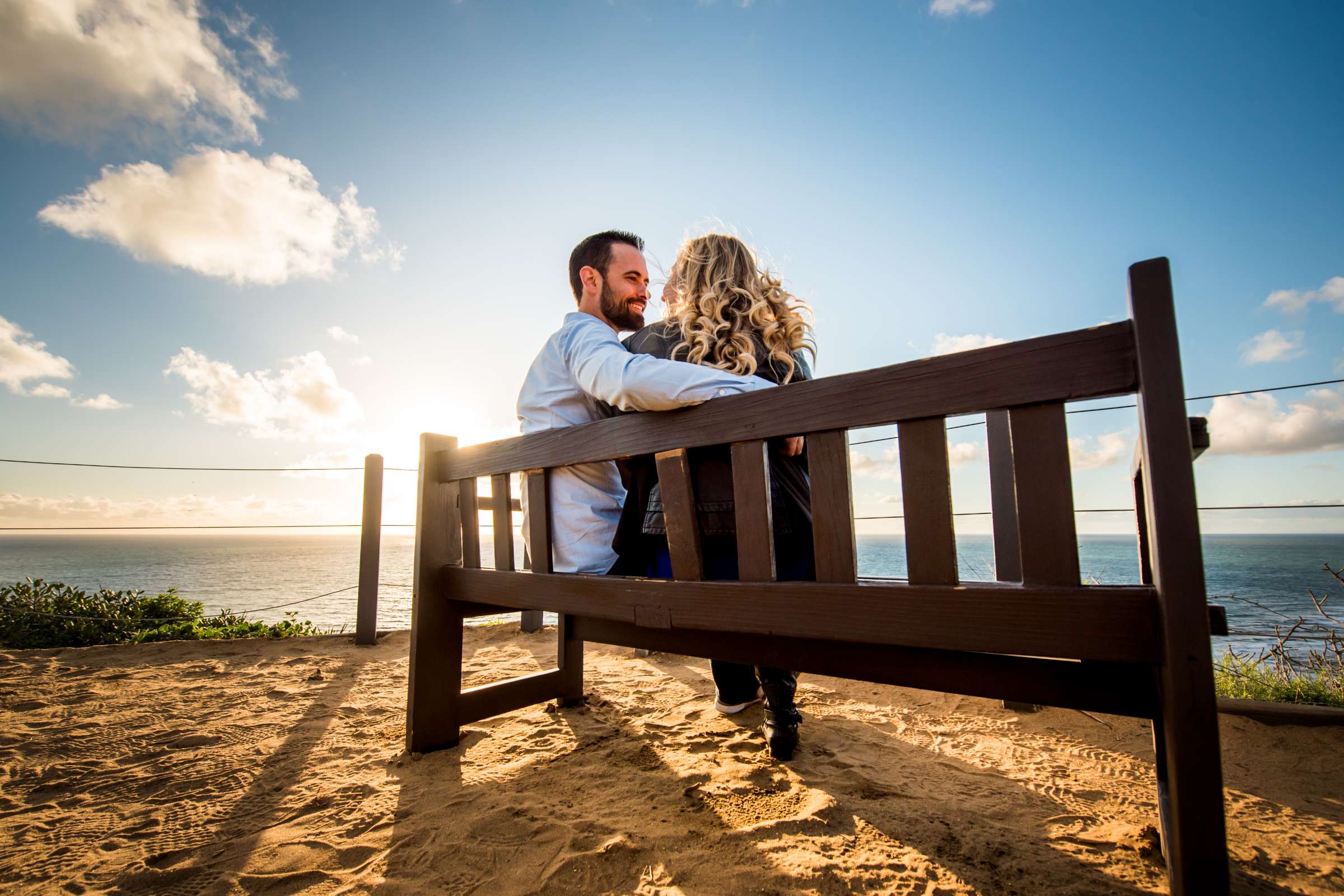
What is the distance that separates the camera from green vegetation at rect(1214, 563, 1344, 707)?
2.56 m

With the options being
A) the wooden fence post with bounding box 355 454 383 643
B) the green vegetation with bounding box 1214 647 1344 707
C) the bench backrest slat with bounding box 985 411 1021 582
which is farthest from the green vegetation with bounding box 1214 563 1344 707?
the wooden fence post with bounding box 355 454 383 643

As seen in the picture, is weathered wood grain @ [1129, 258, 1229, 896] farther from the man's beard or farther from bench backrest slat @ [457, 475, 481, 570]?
bench backrest slat @ [457, 475, 481, 570]

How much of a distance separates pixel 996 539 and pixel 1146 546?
1.14 meters

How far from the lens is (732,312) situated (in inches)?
72.9

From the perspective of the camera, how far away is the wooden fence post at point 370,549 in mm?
4262

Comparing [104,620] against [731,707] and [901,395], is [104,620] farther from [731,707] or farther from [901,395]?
[901,395]

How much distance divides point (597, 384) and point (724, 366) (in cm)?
38

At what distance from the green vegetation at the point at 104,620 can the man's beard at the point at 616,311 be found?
385cm

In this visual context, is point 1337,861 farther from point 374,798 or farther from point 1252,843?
point 374,798

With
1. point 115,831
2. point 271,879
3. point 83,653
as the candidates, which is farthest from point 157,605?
point 271,879

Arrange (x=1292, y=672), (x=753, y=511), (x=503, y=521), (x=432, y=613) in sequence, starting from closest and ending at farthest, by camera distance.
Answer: (x=753, y=511), (x=503, y=521), (x=432, y=613), (x=1292, y=672)

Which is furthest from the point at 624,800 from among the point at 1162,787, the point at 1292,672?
the point at 1292,672

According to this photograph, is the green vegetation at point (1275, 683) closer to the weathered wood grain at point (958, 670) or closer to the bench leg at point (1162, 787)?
the bench leg at point (1162, 787)

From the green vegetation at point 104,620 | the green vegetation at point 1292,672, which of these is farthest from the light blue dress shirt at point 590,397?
the green vegetation at point 104,620
